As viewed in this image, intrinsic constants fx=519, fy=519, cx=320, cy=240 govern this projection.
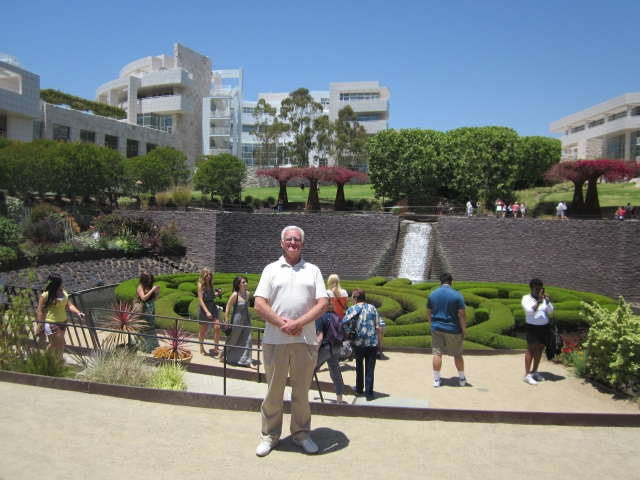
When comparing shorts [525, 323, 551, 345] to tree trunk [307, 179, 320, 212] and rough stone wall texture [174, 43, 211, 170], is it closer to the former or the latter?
tree trunk [307, 179, 320, 212]

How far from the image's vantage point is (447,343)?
28.2 ft

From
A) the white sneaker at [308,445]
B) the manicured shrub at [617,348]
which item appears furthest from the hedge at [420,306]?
the white sneaker at [308,445]

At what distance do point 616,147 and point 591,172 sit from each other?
1690 inches

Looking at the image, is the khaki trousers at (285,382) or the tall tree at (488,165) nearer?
the khaki trousers at (285,382)

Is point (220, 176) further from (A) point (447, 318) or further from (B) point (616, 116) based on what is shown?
(B) point (616, 116)

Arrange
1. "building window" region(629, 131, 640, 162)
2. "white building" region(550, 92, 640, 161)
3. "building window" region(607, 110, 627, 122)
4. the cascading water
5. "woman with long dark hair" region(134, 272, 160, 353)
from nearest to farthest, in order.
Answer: "woman with long dark hair" region(134, 272, 160, 353) → the cascading water → "building window" region(629, 131, 640, 162) → "white building" region(550, 92, 640, 161) → "building window" region(607, 110, 627, 122)

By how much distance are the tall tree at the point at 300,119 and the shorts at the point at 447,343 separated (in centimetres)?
5100

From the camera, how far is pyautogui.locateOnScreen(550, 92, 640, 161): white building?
196 ft

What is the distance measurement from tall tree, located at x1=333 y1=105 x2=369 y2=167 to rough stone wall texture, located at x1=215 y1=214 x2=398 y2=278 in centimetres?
2785

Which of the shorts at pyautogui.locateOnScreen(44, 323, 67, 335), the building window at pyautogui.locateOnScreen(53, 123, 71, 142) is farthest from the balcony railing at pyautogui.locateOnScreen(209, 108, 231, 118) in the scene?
the shorts at pyautogui.locateOnScreen(44, 323, 67, 335)

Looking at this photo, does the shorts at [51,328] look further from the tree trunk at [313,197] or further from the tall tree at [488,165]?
the tall tree at [488,165]

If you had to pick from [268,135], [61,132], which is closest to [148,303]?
[61,132]

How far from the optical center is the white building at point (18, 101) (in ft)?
118

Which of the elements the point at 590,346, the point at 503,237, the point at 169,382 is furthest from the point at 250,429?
the point at 503,237
